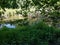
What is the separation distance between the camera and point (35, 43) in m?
6.28

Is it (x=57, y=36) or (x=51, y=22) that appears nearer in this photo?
(x=57, y=36)

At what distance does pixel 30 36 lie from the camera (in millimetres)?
6215

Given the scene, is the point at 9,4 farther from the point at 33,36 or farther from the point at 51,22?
the point at 51,22

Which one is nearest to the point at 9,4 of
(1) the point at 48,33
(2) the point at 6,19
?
(1) the point at 48,33

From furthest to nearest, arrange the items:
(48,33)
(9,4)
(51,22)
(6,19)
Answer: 1. (6,19)
2. (51,22)
3. (48,33)
4. (9,4)

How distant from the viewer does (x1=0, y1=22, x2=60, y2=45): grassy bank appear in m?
5.70

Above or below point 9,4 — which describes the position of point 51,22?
below

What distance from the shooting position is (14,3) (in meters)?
3.13

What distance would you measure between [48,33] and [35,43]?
75cm

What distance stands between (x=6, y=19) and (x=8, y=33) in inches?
394

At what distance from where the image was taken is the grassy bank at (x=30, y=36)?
5702 mm

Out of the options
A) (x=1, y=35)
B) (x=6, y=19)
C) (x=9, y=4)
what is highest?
(x=9, y=4)

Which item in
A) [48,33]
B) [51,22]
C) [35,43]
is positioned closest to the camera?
[35,43]

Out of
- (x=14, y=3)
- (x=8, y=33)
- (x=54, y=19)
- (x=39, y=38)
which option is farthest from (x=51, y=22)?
(x=14, y=3)
